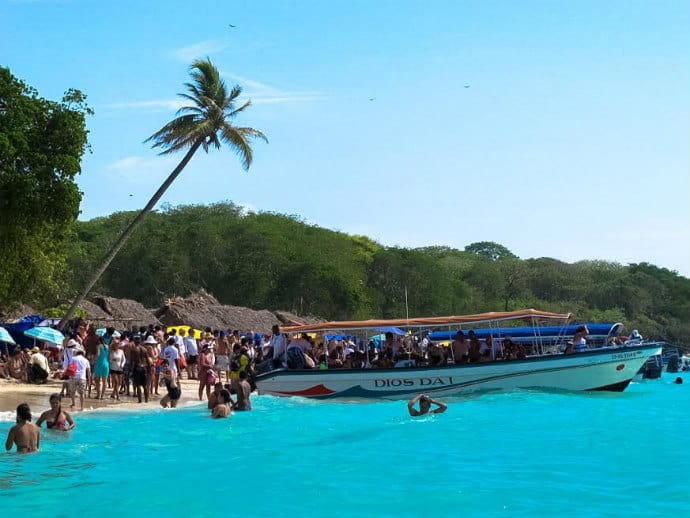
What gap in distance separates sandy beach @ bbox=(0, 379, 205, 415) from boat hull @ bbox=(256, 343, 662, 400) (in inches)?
108

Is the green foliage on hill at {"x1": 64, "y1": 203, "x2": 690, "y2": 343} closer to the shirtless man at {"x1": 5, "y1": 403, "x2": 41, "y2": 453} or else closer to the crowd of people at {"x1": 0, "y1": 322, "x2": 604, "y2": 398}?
the crowd of people at {"x1": 0, "y1": 322, "x2": 604, "y2": 398}

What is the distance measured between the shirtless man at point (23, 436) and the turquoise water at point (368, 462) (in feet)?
0.68

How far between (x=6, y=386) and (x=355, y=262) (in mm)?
42935

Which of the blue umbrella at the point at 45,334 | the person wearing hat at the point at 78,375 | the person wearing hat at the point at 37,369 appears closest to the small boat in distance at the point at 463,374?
the person wearing hat at the point at 78,375


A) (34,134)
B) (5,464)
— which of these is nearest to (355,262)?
(34,134)

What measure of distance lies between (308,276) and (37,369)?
34671mm

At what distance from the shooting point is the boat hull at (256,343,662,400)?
20.4 meters

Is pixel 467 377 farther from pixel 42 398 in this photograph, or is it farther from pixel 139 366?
pixel 42 398

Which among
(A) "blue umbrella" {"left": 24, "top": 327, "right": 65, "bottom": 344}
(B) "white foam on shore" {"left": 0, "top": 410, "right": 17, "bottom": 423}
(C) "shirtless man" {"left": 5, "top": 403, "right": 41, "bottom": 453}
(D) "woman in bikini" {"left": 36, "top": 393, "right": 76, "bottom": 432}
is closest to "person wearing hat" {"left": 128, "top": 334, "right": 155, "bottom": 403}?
(B) "white foam on shore" {"left": 0, "top": 410, "right": 17, "bottom": 423}

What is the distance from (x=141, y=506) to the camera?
434 inches

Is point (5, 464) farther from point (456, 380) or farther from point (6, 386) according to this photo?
point (456, 380)

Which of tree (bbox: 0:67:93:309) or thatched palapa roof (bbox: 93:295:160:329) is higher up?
tree (bbox: 0:67:93:309)

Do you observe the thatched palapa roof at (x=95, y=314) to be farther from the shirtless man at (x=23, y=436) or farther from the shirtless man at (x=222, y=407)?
the shirtless man at (x=23, y=436)

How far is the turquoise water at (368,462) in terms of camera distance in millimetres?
11188
